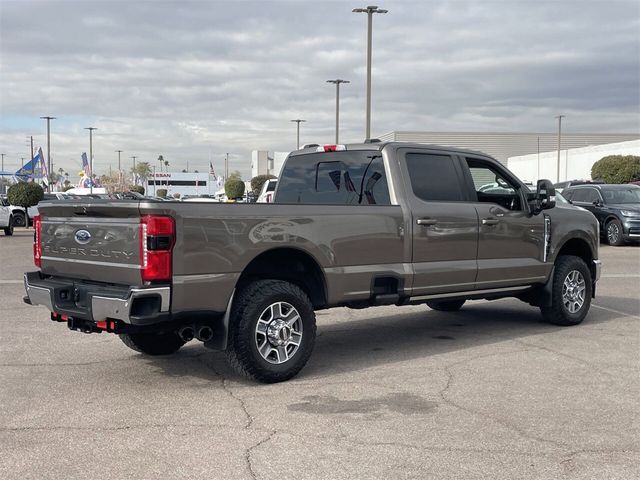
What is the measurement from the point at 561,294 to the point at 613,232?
13.1m

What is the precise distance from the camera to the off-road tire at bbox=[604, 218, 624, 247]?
66.3 ft

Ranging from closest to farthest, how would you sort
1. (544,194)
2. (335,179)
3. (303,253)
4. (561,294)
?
1. (303,253)
2. (335,179)
3. (544,194)
4. (561,294)

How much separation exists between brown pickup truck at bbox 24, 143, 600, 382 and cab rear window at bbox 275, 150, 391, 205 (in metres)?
0.02

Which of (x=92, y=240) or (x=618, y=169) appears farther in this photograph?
(x=618, y=169)

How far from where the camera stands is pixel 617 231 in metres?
20.3

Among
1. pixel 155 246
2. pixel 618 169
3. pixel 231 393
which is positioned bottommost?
pixel 231 393

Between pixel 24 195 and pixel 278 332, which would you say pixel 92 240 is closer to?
pixel 278 332

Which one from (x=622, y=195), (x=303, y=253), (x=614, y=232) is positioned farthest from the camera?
(x=622, y=195)

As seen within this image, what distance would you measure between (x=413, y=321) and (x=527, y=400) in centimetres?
368

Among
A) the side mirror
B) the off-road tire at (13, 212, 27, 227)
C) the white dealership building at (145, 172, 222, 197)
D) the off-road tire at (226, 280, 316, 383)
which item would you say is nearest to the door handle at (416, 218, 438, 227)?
the off-road tire at (226, 280, 316, 383)

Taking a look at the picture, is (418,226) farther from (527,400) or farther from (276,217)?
(527,400)

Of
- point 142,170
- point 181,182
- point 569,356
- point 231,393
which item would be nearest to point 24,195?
point 231,393

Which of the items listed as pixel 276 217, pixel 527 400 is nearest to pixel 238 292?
pixel 276 217

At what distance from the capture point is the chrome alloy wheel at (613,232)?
2033cm
